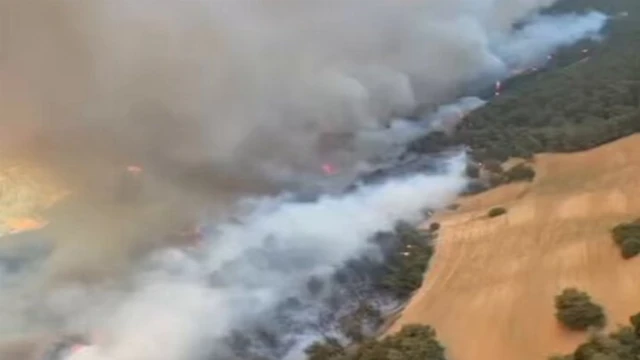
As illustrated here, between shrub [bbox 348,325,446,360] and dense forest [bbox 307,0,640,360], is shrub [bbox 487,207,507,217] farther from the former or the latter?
shrub [bbox 348,325,446,360]

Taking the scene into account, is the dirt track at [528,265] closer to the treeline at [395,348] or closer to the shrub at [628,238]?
the shrub at [628,238]

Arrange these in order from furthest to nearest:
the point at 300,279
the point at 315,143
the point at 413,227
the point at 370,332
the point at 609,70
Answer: the point at 609,70, the point at 315,143, the point at 413,227, the point at 300,279, the point at 370,332

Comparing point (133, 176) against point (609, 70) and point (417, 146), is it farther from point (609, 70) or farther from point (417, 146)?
point (609, 70)

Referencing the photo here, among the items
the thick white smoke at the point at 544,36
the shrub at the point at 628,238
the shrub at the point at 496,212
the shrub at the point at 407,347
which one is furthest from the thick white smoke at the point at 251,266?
the thick white smoke at the point at 544,36

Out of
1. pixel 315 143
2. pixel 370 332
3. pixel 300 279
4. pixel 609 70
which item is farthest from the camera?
pixel 609 70

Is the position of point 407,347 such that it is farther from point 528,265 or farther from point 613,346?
point 528,265

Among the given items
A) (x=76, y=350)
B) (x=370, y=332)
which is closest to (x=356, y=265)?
(x=370, y=332)
